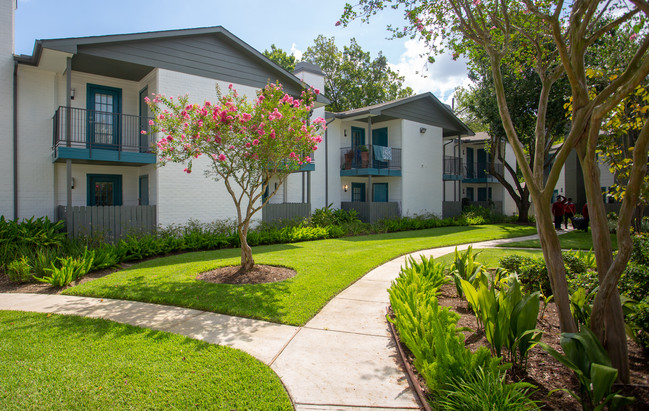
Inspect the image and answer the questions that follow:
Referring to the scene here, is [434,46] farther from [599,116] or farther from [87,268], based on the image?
[87,268]

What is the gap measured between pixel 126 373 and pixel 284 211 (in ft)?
37.9

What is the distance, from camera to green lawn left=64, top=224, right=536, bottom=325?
5.33 metres

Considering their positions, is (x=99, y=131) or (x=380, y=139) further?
(x=380, y=139)

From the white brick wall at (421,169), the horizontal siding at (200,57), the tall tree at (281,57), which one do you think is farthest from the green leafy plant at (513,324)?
the tall tree at (281,57)

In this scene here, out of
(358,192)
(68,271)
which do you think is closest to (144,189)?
(68,271)

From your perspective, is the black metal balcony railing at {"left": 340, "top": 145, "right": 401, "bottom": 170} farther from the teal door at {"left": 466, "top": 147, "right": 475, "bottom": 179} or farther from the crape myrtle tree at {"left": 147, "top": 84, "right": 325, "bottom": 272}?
the crape myrtle tree at {"left": 147, "top": 84, "right": 325, "bottom": 272}

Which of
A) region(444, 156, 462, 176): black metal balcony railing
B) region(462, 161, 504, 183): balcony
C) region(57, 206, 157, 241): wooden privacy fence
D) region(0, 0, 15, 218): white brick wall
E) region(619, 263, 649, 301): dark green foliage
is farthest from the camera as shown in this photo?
region(462, 161, 504, 183): balcony

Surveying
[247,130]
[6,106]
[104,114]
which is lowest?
[247,130]

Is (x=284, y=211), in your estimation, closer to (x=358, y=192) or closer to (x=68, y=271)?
(x=358, y=192)

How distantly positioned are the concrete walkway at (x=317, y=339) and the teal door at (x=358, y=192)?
13.8m

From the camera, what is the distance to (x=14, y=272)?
Result: 23.3 ft

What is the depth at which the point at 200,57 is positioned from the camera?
42.5 ft

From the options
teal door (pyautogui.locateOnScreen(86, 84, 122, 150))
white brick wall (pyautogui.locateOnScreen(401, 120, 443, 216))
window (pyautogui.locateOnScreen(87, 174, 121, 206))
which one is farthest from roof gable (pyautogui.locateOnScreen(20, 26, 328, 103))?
white brick wall (pyautogui.locateOnScreen(401, 120, 443, 216))

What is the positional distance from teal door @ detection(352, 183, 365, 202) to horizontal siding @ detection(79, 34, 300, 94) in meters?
6.84
